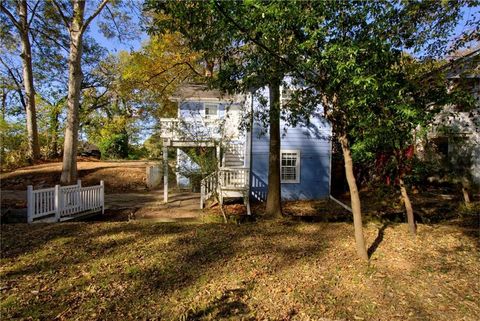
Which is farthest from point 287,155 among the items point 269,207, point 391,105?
point 391,105

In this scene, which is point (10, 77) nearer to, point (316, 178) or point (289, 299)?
point (316, 178)

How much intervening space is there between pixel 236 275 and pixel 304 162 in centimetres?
990

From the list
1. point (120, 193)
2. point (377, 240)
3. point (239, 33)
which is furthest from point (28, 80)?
point (377, 240)

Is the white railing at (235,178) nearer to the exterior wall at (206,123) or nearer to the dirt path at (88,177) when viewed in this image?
the exterior wall at (206,123)

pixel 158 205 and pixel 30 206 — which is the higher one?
pixel 30 206

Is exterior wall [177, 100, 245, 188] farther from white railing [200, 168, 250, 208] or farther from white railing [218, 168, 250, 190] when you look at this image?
white railing [218, 168, 250, 190]

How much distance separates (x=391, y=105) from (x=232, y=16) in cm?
210

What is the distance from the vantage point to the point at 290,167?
13406 mm

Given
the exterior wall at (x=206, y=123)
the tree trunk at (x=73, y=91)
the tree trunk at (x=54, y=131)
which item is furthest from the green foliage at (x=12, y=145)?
the exterior wall at (x=206, y=123)

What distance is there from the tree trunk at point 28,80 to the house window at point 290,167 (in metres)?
14.8

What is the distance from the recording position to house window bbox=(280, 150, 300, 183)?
13.4 metres

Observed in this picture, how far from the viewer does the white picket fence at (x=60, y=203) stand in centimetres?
767

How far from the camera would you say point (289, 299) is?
3.51 metres

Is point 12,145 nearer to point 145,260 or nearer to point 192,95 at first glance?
point 192,95
